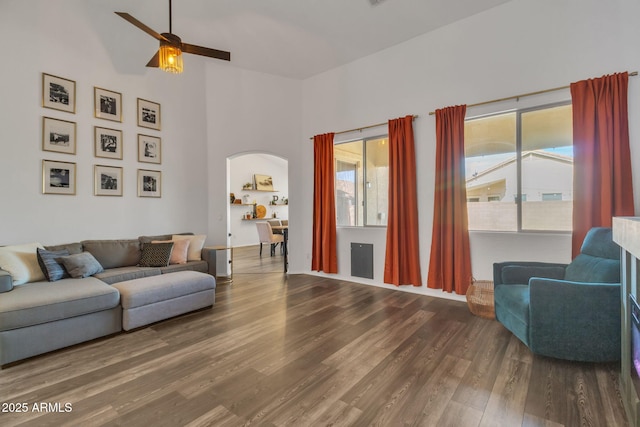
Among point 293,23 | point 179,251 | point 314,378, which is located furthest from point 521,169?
point 179,251

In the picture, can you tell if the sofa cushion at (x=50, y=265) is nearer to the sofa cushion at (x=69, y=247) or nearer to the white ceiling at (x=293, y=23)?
the sofa cushion at (x=69, y=247)

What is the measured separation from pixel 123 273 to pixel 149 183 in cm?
166

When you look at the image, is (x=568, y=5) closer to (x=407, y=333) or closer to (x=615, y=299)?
(x=615, y=299)

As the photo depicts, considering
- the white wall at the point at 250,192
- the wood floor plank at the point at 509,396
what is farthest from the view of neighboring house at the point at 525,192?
the white wall at the point at 250,192

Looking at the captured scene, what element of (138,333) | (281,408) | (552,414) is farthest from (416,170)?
(138,333)

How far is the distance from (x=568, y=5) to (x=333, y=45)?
2883 millimetres

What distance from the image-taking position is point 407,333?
286 cm

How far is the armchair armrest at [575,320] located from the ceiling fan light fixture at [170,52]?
380 centimetres

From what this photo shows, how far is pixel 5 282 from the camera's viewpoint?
2652 millimetres

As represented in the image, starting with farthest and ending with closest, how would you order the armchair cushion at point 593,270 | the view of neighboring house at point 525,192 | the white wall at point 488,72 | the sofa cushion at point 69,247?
the sofa cushion at point 69,247
the view of neighboring house at point 525,192
the white wall at point 488,72
the armchair cushion at point 593,270

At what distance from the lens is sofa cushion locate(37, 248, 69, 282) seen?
3.13 metres

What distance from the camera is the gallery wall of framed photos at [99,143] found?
145 inches

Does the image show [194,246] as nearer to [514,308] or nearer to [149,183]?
[149,183]

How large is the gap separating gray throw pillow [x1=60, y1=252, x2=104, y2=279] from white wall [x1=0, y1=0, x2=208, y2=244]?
696 mm
